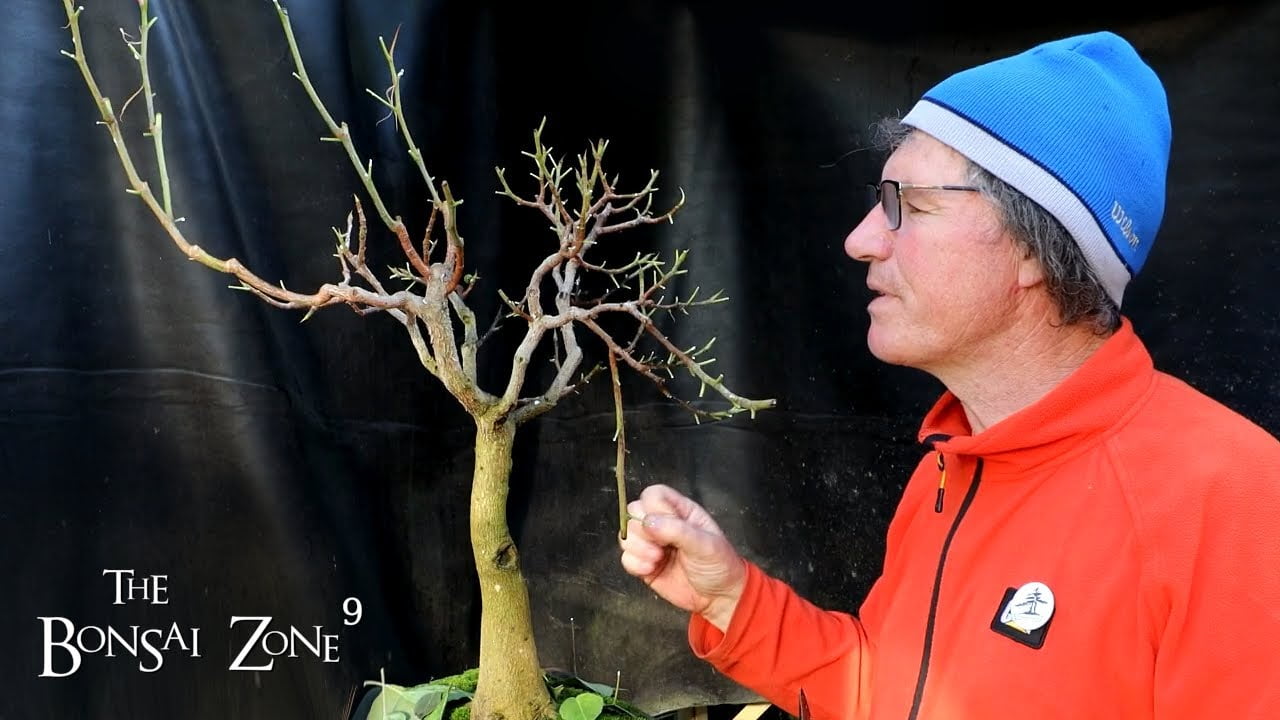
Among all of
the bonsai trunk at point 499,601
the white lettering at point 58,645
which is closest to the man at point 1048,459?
the bonsai trunk at point 499,601

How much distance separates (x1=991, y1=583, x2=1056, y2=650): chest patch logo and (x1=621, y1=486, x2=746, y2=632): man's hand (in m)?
0.35

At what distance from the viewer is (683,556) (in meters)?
1.27

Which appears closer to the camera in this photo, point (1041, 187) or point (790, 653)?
point (1041, 187)

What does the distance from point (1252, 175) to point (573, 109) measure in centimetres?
146

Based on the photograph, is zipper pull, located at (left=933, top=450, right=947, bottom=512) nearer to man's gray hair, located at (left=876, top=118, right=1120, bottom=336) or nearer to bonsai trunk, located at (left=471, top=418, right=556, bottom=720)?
man's gray hair, located at (left=876, top=118, right=1120, bottom=336)

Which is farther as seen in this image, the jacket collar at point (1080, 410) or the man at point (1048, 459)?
the jacket collar at point (1080, 410)

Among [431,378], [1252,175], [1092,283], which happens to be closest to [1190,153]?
[1252,175]

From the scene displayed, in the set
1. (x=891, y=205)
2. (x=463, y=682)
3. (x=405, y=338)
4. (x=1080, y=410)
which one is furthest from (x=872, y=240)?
(x=405, y=338)

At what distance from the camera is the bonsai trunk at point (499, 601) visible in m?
1.57

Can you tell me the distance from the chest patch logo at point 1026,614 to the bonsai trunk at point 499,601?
0.80 meters

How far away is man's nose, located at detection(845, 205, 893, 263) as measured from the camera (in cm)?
116

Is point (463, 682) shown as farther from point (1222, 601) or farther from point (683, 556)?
point (1222, 601)

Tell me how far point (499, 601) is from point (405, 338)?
0.99 meters

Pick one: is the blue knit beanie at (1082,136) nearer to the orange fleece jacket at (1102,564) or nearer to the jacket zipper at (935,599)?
the orange fleece jacket at (1102,564)
